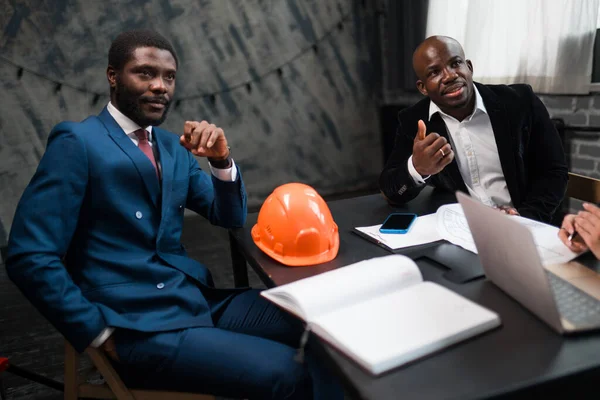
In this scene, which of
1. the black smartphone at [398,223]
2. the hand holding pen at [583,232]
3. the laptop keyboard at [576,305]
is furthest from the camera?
the black smartphone at [398,223]

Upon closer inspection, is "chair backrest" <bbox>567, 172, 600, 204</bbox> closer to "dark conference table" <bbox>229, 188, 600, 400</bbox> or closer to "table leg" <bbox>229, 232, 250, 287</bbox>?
"dark conference table" <bbox>229, 188, 600, 400</bbox>

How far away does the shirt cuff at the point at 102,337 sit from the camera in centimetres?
110

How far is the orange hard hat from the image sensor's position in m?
1.11

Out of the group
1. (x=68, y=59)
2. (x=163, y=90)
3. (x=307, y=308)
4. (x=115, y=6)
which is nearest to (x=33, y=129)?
(x=68, y=59)

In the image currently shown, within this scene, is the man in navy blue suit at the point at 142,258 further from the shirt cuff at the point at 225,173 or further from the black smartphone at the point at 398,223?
the black smartphone at the point at 398,223

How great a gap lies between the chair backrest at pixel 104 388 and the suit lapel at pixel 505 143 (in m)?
1.23

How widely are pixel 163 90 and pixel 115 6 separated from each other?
2.87 m

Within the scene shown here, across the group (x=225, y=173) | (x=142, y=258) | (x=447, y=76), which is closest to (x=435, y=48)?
(x=447, y=76)

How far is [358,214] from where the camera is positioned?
1.47 metres

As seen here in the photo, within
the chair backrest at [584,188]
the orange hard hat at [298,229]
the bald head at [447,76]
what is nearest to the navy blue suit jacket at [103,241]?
the orange hard hat at [298,229]

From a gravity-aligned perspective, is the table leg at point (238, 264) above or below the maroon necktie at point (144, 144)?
below

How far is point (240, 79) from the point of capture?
414cm

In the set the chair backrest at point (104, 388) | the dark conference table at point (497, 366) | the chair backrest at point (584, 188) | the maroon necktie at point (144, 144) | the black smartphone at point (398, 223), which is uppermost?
the maroon necktie at point (144, 144)

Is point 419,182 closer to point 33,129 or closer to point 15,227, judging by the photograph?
point 15,227
